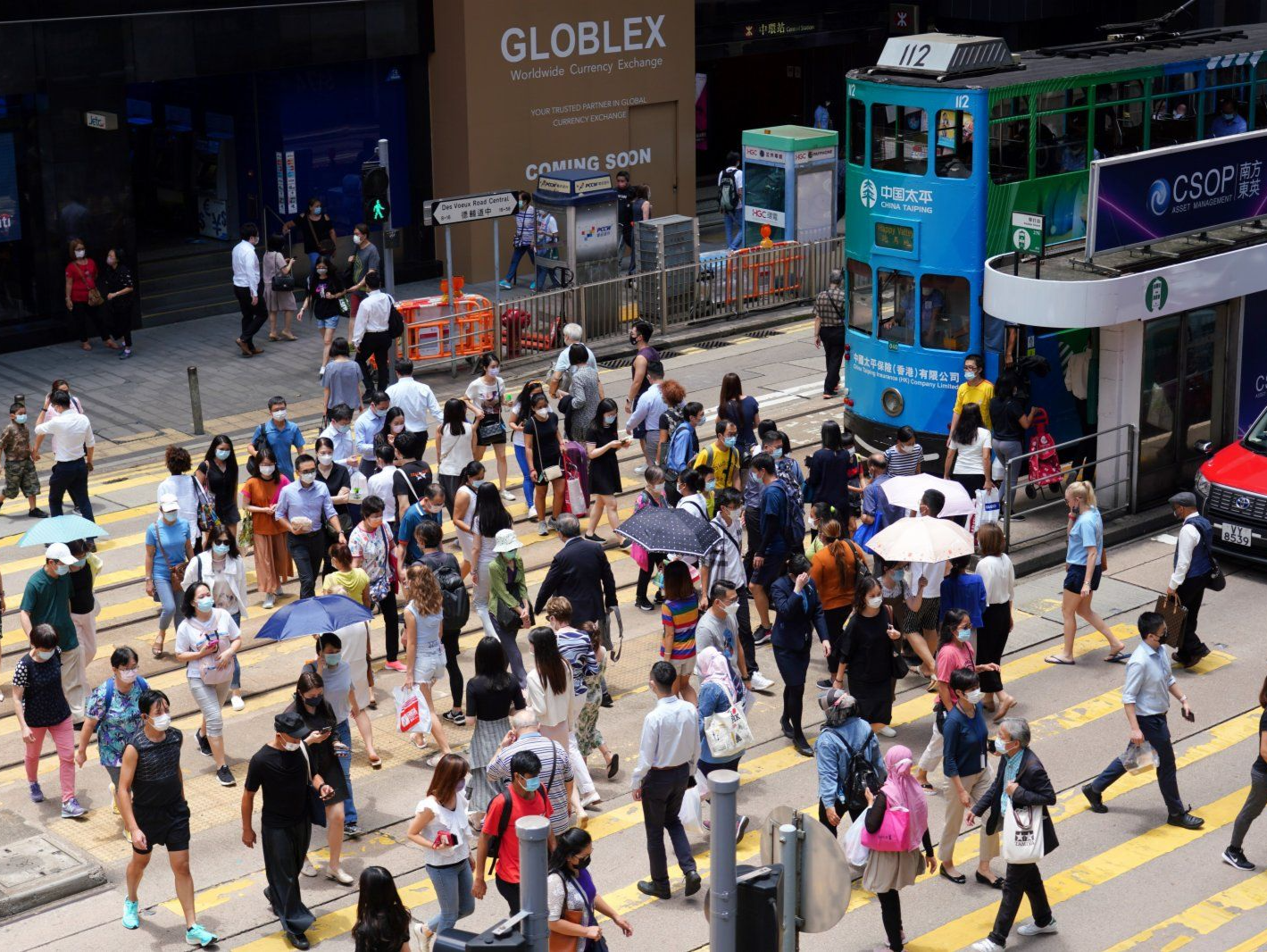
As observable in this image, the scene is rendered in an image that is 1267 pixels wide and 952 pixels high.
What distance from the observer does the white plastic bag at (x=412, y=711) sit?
41.8ft

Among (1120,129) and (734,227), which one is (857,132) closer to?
(1120,129)

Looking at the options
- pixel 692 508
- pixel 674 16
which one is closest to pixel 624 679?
pixel 692 508

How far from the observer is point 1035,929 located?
11242 millimetres

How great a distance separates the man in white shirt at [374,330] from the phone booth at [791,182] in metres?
8.26

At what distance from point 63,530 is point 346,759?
300cm

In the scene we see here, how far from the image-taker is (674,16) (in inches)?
1245

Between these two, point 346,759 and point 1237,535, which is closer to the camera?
point 346,759

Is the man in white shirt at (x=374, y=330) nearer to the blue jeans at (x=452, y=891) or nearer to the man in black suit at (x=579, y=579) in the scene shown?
the man in black suit at (x=579, y=579)

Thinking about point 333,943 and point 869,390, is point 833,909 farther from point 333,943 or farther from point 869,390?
point 869,390

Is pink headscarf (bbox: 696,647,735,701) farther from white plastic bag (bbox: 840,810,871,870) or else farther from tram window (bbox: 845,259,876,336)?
tram window (bbox: 845,259,876,336)

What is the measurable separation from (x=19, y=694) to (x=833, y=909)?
729 centimetres

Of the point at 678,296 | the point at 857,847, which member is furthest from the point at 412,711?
the point at 678,296

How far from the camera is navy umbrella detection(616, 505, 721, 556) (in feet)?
45.3

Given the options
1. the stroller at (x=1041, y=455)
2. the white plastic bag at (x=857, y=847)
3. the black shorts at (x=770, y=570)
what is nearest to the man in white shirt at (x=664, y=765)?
the white plastic bag at (x=857, y=847)
